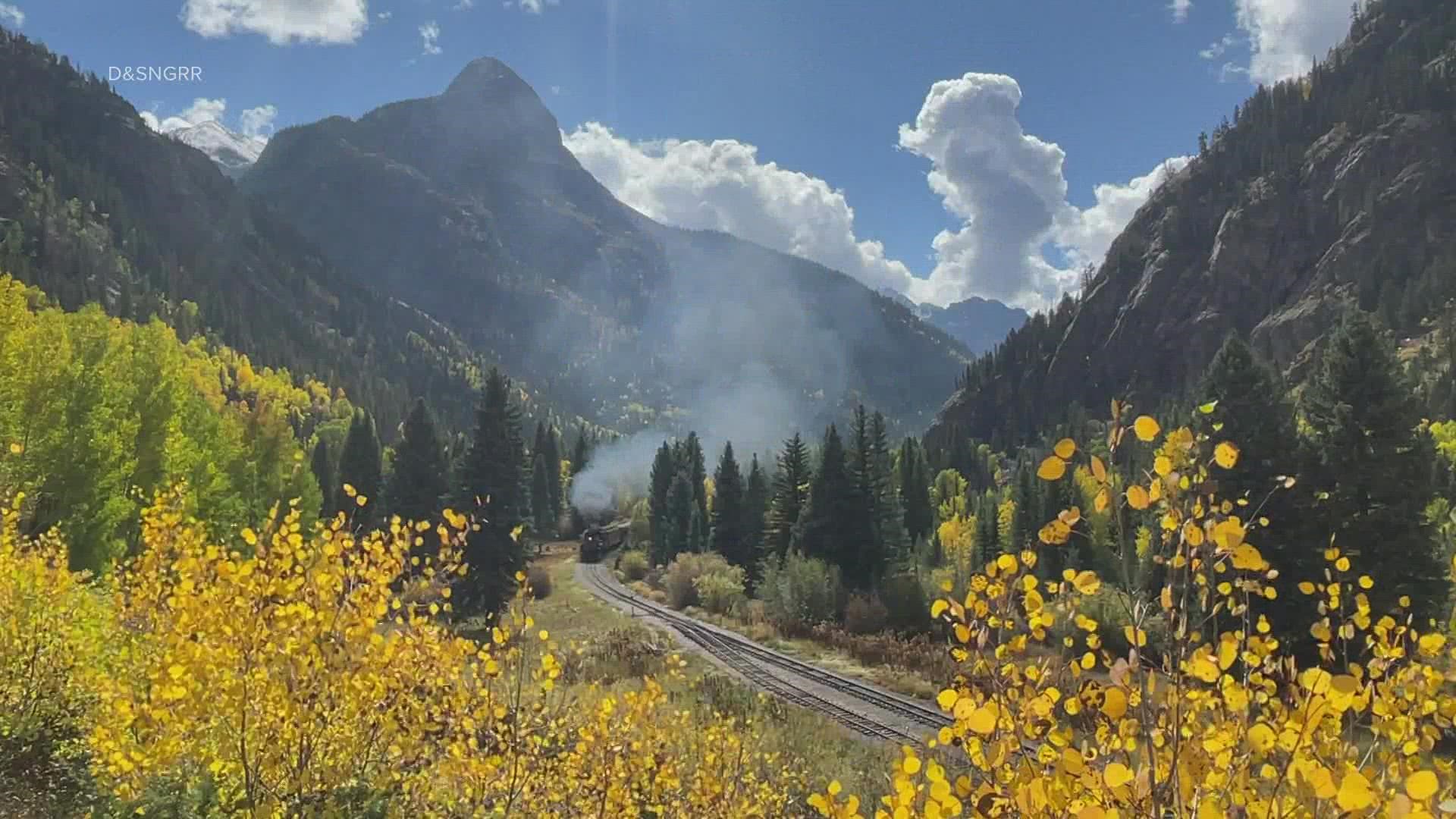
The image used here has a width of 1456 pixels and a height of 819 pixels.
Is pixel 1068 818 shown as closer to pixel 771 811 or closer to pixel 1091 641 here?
pixel 1091 641

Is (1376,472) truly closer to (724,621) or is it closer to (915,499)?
(724,621)

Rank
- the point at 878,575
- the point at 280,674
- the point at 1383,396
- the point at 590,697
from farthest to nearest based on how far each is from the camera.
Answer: the point at 878,575 < the point at 1383,396 < the point at 590,697 < the point at 280,674

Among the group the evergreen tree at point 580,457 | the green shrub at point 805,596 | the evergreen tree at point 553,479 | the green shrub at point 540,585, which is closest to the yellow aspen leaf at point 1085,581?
the green shrub at point 805,596

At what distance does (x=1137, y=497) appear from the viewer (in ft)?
6.10

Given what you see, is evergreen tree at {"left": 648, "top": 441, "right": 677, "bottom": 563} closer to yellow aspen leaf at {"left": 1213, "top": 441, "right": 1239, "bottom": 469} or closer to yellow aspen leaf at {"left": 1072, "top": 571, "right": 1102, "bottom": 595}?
yellow aspen leaf at {"left": 1072, "top": 571, "right": 1102, "bottom": 595}

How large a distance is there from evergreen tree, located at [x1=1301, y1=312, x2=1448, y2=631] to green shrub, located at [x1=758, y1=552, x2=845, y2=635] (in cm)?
1605

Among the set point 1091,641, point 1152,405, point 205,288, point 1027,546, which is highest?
point 205,288

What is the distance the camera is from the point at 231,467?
3572 centimetres

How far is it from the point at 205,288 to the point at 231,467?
499 feet

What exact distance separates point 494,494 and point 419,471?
1196 cm

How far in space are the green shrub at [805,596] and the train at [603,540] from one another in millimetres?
41850

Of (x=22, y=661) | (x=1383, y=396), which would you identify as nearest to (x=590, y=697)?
(x=22, y=661)

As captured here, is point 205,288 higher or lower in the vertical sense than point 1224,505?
higher

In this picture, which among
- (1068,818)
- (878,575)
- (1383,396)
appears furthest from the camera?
(878,575)
